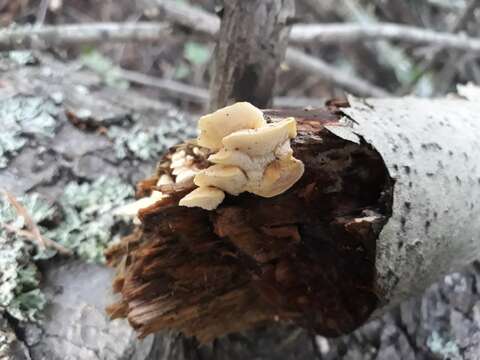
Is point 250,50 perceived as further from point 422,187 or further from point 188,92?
point 188,92

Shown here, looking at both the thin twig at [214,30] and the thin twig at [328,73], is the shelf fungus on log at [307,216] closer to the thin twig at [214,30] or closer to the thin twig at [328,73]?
the thin twig at [214,30]

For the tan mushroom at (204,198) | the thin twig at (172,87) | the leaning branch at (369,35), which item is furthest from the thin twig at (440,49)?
the tan mushroom at (204,198)

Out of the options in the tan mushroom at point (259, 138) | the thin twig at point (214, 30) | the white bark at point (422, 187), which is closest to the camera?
the tan mushroom at point (259, 138)

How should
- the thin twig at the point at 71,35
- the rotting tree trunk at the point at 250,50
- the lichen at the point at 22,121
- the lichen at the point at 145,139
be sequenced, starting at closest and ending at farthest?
the rotting tree trunk at the point at 250,50 < the lichen at the point at 22,121 < the lichen at the point at 145,139 < the thin twig at the point at 71,35

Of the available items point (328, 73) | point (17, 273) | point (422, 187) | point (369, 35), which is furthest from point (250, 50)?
point (328, 73)

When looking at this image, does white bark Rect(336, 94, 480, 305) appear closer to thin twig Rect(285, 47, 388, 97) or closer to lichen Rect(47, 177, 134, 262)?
lichen Rect(47, 177, 134, 262)

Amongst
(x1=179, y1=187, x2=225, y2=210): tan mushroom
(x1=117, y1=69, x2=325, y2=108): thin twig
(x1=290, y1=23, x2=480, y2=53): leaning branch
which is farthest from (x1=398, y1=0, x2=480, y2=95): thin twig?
(x1=179, y1=187, x2=225, y2=210): tan mushroom

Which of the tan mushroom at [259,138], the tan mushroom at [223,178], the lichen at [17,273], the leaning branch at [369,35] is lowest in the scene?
the lichen at [17,273]
